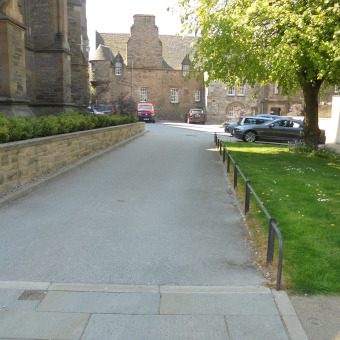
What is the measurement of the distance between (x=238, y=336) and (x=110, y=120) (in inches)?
627

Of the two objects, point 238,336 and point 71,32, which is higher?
point 71,32

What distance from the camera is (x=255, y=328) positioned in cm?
348

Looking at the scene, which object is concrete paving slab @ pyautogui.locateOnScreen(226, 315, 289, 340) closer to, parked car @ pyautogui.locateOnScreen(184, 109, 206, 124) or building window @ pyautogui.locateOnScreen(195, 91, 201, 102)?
parked car @ pyautogui.locateOnScreen(184, 109, 206, 124)

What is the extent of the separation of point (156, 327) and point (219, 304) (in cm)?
76

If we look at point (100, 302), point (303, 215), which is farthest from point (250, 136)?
point (100, 302)

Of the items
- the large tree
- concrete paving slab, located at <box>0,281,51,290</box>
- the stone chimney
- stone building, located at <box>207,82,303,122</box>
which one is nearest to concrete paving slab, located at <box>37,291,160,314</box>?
concrete paving slab, located at <box>0,281,51,290</box>

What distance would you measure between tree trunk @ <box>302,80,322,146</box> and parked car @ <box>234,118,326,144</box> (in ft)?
18.6

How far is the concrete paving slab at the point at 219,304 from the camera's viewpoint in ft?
12.3

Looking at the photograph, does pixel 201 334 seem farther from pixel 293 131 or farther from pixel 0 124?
pixel 293 131

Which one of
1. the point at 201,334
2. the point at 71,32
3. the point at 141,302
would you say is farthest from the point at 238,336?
the point at 71,32

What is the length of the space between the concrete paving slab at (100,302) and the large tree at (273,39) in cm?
926

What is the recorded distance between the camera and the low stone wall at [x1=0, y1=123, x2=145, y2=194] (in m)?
8.09

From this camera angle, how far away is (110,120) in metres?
18.4

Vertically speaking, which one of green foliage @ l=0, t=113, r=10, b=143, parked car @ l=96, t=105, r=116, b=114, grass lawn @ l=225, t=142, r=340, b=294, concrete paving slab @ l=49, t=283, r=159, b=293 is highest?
parked car @ l=96, t=105, r=116, b=114
